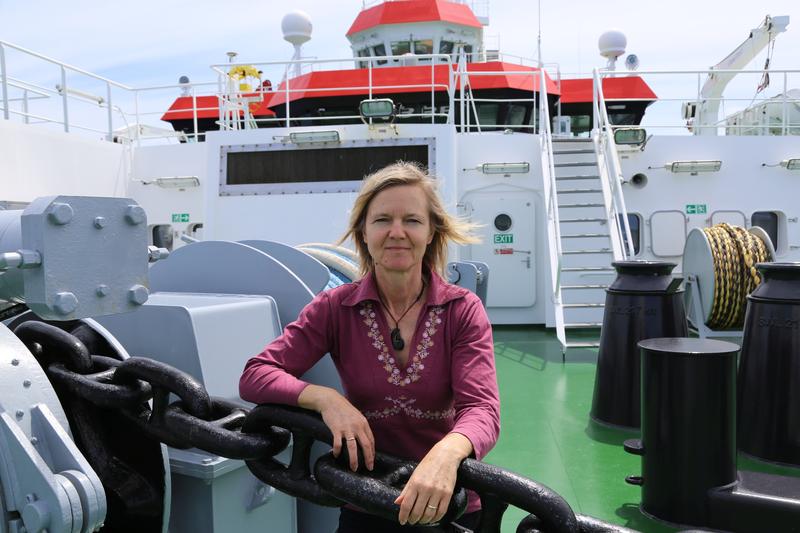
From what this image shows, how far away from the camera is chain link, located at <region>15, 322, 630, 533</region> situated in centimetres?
103

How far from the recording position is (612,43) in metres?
15.4

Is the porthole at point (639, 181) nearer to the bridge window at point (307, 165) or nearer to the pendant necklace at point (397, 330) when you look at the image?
the bridge window at point (307, 165)

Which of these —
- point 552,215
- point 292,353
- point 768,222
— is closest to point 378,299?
point 292,353

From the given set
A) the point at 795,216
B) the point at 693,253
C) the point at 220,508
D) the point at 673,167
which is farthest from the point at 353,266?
the point at 795,216

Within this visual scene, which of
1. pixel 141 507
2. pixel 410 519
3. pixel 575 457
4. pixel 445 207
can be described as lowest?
pixel 575 457

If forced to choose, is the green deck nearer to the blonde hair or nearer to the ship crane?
the blonde hair

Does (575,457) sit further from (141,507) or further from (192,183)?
(192,183)

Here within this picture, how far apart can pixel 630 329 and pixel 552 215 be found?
354cm

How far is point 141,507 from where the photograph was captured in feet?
4.67

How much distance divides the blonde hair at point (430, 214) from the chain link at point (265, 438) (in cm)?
47

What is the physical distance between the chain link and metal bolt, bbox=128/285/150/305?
0.23m

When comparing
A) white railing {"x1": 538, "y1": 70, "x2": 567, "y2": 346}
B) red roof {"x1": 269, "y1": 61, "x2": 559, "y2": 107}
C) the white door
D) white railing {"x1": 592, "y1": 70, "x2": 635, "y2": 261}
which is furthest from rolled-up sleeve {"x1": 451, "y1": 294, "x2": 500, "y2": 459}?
red roof {"x1": 269, "y1": 61, "x2": 559, "y2": 107}

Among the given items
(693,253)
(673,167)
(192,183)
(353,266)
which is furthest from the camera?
(192,183)

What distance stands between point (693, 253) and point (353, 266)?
498cm
